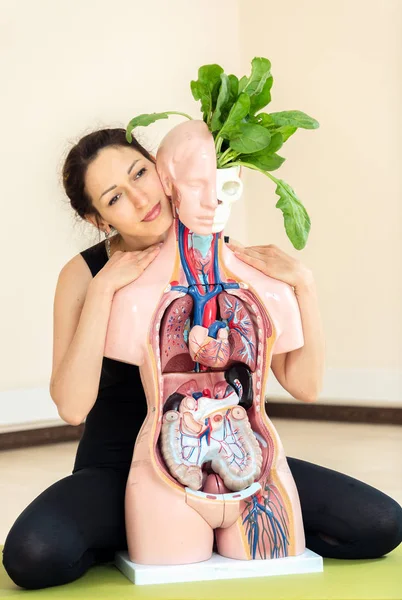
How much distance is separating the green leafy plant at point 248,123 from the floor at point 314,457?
1.53 meters

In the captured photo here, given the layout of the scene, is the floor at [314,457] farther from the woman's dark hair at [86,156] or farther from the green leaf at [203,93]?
the green leaf at [203,93]

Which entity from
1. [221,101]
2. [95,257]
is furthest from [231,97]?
[95,257]

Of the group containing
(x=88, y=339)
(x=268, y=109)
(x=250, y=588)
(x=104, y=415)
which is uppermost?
(x=268, y=109)

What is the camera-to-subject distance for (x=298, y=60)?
523cm

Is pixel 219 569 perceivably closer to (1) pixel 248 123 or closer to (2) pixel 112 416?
(2) pixel 112 416

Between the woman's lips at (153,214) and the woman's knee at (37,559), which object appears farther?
the woman's lips at (153,214)

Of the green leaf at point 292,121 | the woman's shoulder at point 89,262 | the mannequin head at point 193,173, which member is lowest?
the woman's shoulder at point 89,262

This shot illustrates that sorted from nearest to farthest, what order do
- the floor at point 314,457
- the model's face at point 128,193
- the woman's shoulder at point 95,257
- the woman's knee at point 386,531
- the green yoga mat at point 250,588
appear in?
the green yoga mat at point 250,588, the model's face at point 128,193, the woman's knee at point 386,531, the woman's shoulder at point 95,257, the floor at point 314,457

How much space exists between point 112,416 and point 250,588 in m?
0.60

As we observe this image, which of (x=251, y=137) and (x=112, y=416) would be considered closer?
(x=251, y=137)

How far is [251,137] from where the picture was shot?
1.96 metres

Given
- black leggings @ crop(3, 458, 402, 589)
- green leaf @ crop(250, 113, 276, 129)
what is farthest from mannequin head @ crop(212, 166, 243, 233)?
black leggings @ crop(3, 458, 402, 589)

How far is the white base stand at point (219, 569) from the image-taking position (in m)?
1.92

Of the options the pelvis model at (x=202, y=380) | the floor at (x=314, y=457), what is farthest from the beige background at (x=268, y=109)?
the pelvis model at (x=202, y=380)
